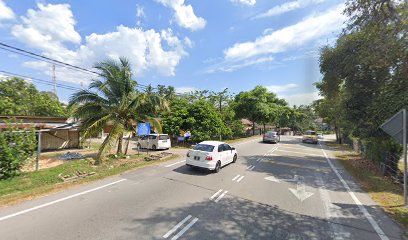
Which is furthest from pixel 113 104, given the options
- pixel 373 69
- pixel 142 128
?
pixel 373 69

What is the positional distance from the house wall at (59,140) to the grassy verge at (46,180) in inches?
397

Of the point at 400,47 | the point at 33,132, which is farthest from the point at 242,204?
the point at 400,47

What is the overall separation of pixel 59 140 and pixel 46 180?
13.0 meters

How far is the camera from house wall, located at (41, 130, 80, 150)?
59.7 feet

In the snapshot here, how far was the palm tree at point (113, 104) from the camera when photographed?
39.9 feet

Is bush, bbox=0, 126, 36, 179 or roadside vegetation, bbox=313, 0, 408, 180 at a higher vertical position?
roadside vegetation, bbox=313, 0, 408, 180

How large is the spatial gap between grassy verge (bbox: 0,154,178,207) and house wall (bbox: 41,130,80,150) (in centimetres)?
1008

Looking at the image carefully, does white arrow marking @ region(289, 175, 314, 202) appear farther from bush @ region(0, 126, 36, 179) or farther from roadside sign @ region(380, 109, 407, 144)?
bush @ region(0, 126, 36, 179)

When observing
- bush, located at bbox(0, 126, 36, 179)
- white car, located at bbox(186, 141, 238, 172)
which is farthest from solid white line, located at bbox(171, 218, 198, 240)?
bush, located at bbox(0, 126, 36, 179)

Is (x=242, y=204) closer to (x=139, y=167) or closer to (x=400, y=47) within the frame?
(x=139, y=167)

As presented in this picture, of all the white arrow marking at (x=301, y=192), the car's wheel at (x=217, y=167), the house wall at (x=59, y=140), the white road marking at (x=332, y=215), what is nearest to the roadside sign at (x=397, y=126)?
the white road marking at (x=332, y=215)

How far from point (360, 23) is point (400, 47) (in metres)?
2.02

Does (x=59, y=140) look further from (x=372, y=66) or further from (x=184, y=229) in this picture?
(x=372, y=66)

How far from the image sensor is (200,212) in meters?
5.82
